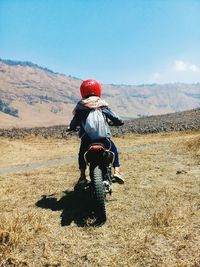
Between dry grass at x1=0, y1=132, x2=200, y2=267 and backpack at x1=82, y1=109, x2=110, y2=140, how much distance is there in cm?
163

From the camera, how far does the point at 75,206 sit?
7770 mm

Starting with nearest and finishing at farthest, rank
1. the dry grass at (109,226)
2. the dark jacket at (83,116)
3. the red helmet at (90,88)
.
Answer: the dry grass at (109,226), the dark jacket at (83,116), the red helmet at (90,88)

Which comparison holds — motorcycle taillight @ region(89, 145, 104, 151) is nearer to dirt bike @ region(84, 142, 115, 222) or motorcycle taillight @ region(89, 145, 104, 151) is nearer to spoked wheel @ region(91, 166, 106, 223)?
dirt bike @ region(84, 142, 115, 222)

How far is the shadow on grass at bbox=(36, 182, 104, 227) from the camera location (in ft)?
21.6

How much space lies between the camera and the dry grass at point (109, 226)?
4.93 metres

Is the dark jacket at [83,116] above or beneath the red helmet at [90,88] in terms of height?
beneath

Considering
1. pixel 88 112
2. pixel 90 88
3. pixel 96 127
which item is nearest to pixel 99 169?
pixel 96 127

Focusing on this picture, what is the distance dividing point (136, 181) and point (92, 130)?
334 cm

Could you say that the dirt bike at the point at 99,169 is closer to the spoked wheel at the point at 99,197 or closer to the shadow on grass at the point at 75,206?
the spoked wheel at the point at 99,197

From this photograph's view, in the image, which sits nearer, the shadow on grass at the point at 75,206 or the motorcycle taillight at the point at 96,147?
the shadow on grass at the point at 75,206

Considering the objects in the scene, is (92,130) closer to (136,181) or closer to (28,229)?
(28,229)

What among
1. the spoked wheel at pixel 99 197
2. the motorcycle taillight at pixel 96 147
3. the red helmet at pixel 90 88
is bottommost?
the spoked wheel at pixel 99 197

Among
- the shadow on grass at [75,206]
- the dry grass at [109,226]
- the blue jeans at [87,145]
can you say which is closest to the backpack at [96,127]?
the blue jeans at [87,145]

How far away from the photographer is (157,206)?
7332mm
